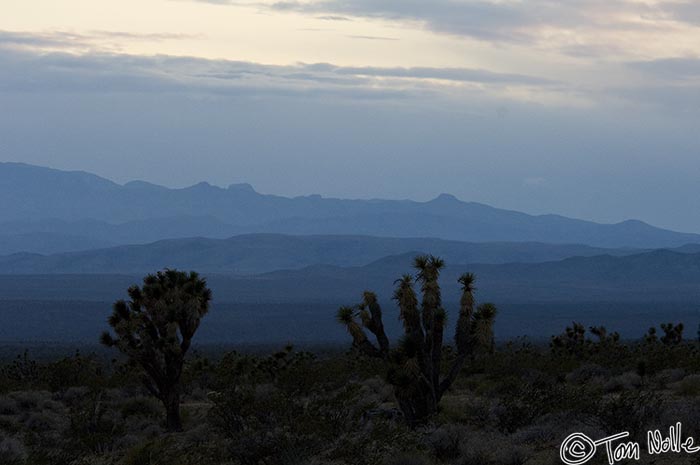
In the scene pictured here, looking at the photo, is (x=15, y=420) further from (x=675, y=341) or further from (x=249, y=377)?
(x=675, y=341)

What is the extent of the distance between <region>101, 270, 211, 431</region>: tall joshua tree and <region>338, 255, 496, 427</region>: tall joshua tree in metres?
5.68

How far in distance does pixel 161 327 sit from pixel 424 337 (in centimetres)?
786

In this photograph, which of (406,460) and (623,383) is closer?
(406,460)

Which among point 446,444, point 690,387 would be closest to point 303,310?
point 690,387

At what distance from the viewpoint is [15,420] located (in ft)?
98.5

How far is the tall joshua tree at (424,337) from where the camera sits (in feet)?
78.9

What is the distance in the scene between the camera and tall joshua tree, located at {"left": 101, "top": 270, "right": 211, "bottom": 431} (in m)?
28.3

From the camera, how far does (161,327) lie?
2858 centimetres

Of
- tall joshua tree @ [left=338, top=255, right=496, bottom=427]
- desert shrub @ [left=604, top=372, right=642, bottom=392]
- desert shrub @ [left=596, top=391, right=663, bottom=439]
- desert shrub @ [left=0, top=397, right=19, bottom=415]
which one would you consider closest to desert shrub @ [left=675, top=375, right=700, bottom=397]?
desert shrub @ [left=604, top=372, right=642, bottom=392]

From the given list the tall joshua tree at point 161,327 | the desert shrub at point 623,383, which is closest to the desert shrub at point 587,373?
the desert shrub at point 623,383

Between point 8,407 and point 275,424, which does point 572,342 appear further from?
point 275,424

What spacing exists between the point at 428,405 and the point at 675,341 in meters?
23.9

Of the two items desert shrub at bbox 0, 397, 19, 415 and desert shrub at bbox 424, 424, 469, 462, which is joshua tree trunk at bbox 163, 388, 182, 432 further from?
desert shrub at bbox 424, 424, 469, 462

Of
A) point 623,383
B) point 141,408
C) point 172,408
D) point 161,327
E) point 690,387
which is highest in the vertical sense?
point 161,327
